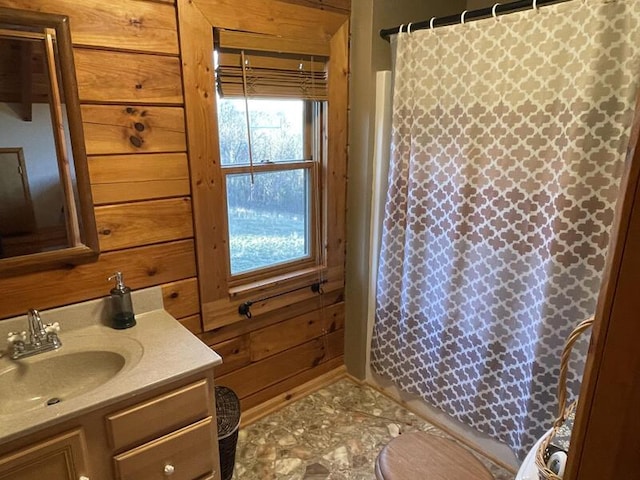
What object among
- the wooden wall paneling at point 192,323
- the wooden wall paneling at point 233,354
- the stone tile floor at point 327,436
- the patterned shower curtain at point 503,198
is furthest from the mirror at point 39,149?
the patterned shower curtain at point 503,198

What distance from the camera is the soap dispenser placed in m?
1.56

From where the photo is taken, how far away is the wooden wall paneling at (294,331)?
2166mm

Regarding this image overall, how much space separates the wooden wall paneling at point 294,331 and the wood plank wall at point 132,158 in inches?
11.0

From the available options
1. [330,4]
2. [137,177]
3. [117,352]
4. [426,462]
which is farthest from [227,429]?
[330,4]

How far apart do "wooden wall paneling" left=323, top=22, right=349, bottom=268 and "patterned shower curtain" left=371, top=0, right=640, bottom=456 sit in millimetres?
259

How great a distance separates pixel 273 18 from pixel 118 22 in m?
0.64

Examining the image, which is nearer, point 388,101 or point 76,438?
point 76,438

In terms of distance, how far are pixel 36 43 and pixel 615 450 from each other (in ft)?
5.68

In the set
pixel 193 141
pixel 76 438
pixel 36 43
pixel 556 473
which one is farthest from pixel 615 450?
pixel 36 43

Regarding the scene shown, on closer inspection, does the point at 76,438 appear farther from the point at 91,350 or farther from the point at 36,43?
the point at 36,43

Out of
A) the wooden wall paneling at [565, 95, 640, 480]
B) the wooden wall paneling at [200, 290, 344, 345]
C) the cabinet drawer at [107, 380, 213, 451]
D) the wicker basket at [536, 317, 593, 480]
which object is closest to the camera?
the wooden wall paneling at [565, 95, 640, 480]

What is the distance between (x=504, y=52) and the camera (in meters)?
1.64

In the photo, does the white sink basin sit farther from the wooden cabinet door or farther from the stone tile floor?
the stone tile floor

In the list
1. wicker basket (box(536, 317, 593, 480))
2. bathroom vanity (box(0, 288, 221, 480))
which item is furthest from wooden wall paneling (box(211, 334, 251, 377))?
wicker basket (box(536, 317, 593, 480))
